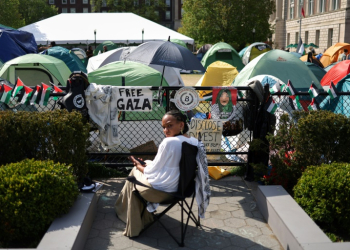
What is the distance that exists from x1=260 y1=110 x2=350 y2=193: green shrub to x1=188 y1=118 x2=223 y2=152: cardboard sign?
91 cm

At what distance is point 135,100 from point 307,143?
2.32 metres

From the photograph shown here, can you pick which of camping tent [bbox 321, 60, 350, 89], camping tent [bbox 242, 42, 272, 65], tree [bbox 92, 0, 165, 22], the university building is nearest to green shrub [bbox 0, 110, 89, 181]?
camping tent [bbox 321, 60, 350, 89]

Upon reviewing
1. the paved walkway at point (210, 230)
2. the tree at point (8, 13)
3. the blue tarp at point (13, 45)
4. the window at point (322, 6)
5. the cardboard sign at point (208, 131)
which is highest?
the window at point (322, 6)

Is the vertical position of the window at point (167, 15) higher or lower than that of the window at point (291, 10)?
higher

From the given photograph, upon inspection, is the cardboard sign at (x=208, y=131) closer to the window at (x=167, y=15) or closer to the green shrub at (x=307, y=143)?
the green shrub at (x=307, y=143)

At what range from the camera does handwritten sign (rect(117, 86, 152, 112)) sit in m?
5.86

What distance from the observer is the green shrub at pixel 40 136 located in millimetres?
4801

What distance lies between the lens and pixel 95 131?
6.17 m

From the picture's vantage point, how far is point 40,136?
4.84m

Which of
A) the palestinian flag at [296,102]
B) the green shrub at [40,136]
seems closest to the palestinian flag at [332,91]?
the palestinian flag at [296,102]

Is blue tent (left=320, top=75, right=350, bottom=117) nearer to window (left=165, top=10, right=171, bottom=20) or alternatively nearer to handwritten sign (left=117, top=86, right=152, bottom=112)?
handwritten sign (left=117, top=86, right=152, bottom=112)

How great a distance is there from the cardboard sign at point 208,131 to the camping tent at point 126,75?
4.13m

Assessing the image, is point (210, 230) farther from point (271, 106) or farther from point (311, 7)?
point (311, 7)

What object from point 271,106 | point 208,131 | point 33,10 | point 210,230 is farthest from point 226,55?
point 33,10
